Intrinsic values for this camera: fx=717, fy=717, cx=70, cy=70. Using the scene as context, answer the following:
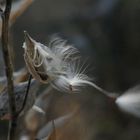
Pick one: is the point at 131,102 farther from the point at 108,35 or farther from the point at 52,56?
the point at 108,35

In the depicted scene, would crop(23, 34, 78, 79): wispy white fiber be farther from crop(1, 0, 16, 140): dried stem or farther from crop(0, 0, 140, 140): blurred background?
crop(0, 0, 140, 140): blurred background

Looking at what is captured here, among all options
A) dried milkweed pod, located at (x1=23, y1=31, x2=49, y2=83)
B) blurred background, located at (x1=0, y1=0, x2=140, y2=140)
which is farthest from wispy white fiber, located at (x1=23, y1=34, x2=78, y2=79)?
blurred background, located at (x1=0, y1=0, x2=140, y2=140)

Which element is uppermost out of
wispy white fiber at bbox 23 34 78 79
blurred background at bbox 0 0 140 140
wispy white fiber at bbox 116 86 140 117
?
wispy white fiber at bbox 23 34 78 79

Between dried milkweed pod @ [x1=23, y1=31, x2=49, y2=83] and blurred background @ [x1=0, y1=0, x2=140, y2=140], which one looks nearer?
dried milkweed pod @ [x1=23, y1=31, x2=49, y2=83]

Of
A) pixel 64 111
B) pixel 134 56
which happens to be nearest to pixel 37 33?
pixel 134 56

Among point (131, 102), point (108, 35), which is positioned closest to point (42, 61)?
point (131, 102)

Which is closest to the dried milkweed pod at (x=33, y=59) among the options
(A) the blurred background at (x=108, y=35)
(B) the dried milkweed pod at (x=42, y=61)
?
(B) the dried milkweed pod at (x=42, y=61)

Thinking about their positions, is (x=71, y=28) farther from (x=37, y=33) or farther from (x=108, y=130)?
(x=108, y=130)

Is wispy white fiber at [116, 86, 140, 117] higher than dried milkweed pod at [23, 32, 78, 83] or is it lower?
lower

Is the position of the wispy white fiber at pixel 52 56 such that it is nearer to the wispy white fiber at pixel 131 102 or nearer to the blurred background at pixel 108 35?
the wispy white fiber at pixel 131 102
